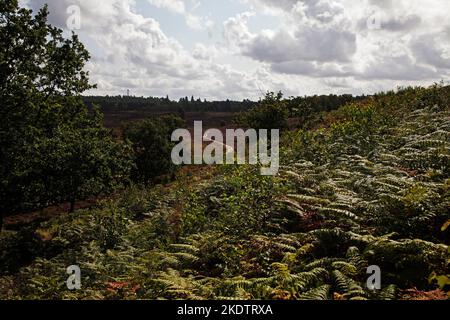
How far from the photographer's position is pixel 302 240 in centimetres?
837

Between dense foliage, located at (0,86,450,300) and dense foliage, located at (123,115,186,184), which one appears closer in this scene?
dense foliage, located at (0,86,450,300)

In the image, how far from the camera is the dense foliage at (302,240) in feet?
21.3

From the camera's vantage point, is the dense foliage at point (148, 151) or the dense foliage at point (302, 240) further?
the dense foliage at point (148, 151)

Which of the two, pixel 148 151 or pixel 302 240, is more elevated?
pixel 148 151

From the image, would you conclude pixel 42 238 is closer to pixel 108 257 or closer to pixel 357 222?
pixel 108 257

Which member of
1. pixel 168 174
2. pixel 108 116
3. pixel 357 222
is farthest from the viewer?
pixel 108 116

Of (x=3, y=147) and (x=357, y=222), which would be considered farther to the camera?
(x=3, y=147)

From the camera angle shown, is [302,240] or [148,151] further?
[148,151]

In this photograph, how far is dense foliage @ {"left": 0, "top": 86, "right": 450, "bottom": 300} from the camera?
6496 mm
